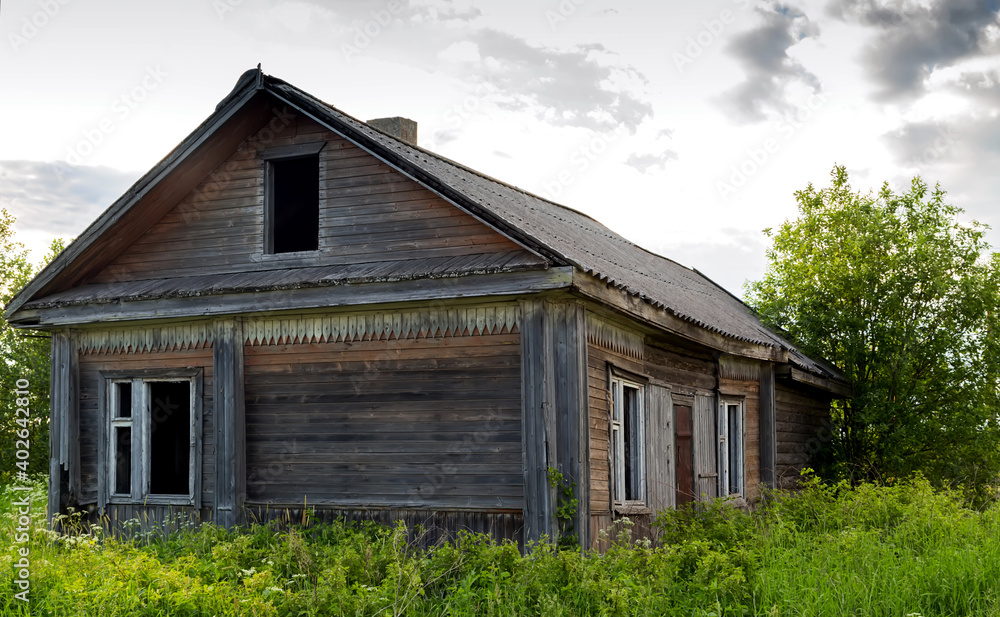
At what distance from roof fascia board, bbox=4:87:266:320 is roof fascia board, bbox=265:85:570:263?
2.08 ft

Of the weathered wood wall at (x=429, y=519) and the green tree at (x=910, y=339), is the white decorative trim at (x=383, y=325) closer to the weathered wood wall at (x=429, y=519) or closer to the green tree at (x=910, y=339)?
the weathered wood wall at (x=429, y=519)

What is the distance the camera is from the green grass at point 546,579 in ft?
24.5

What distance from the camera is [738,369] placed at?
15.7 meters

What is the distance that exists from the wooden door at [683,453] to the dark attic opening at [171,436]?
23.8ft

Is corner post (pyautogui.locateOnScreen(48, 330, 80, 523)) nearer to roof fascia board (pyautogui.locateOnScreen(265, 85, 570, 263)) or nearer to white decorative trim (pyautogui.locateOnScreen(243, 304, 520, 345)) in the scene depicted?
white decorative trim (pyautogui.locateOnScreen(243, 304, 520, 345))

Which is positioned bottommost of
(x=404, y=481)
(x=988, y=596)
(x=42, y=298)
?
(x=988, y=596)

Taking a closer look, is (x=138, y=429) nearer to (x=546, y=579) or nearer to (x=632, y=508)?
(x=632, y=508)

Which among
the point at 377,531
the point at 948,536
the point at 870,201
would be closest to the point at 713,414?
the point at 948,536

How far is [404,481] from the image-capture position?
34.8 ft

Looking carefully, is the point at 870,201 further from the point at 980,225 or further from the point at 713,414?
the point at 713,414

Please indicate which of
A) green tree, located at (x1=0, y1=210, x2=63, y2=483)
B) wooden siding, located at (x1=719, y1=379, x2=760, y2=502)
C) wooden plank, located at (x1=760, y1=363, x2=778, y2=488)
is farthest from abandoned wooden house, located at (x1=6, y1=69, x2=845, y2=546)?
green tree, located at (x1=0, y1=210, x2=63, y2=483)

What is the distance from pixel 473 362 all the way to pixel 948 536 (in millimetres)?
5083

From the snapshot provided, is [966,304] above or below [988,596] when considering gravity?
above

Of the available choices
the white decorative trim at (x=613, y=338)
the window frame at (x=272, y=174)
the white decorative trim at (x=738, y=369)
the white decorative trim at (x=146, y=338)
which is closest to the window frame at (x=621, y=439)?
the white decorative trim at (x=613, y=338)
